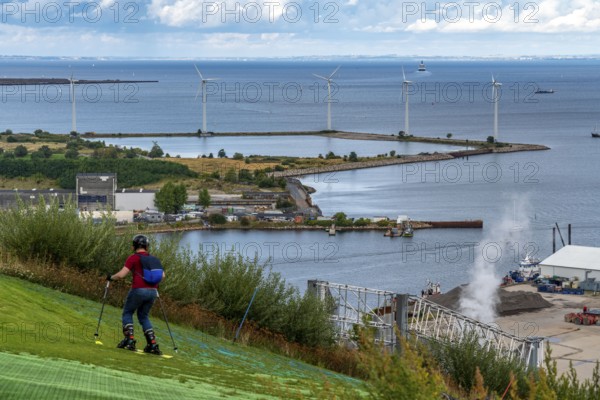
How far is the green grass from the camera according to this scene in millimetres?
6066

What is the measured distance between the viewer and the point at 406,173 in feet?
212

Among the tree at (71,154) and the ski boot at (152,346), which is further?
the tree at (71,154)

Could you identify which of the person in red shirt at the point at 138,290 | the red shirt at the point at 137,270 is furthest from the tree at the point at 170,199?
the red shirt at the point at 137,270

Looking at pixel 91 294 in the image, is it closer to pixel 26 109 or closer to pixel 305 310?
pixel 305 310

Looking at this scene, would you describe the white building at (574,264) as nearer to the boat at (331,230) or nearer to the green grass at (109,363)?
the boat at (331,230)

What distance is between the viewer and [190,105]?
13088cm

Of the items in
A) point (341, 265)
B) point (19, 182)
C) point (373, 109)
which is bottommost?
point (341, 265)

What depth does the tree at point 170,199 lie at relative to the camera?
4700 centimetres

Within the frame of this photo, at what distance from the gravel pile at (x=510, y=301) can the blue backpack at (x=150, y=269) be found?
70.5 ft

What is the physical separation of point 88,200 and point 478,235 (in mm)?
17014

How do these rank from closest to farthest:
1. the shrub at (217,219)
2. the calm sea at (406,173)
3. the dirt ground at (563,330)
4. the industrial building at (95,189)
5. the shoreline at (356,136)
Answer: the dirt ground at (563,330) < the calm sea at (406,173) < the shrub at (217,219) < the industrial building at (95,189) < the shoreline at (356,136)

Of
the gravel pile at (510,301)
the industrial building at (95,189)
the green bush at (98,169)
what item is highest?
the green bush at (98,169)

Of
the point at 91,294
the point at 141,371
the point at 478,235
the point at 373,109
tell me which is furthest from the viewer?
the point at 373,109

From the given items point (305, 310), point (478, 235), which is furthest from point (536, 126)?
point (305, 310)
